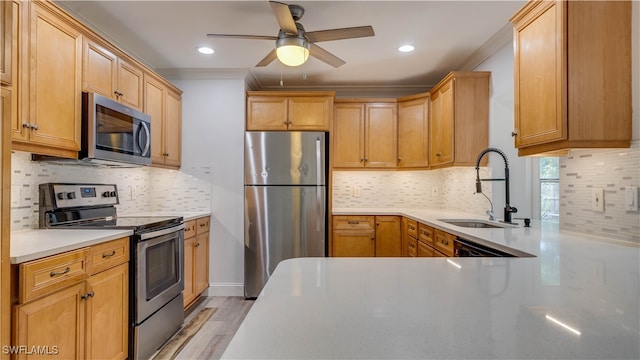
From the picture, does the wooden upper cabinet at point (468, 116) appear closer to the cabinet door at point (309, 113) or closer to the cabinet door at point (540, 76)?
the cabinet door at point (540, 76)

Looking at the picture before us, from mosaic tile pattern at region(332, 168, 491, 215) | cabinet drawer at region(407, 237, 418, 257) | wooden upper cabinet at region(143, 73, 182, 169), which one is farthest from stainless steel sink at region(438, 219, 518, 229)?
wooden upper cabinet at region(143, 73, 182, 169)

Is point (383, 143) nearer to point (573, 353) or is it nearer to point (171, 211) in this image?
point (171, 211)

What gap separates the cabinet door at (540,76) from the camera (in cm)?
153

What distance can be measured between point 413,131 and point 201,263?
8.73 feet

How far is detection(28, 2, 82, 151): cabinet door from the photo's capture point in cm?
164

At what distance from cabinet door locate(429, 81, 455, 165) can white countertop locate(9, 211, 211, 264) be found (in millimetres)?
2690

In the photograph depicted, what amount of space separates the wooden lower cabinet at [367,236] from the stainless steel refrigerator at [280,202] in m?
0.18

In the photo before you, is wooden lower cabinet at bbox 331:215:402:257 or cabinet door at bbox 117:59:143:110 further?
wooden lower cabinet at bbox 331:215:402:257

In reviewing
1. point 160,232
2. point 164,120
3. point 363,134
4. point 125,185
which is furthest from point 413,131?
point 125,185

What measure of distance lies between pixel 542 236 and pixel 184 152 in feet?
10.4

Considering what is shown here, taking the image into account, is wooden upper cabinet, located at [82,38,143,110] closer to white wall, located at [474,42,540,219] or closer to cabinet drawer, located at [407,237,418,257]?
cabinet drawer, located at [407,237,418,257]

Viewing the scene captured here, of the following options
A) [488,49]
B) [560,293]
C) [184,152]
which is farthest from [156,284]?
[488,49]

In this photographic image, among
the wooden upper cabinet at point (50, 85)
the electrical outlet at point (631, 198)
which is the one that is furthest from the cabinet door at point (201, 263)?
the electrical outlet at point (631, 198)

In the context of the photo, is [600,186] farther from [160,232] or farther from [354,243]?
[160,232]
